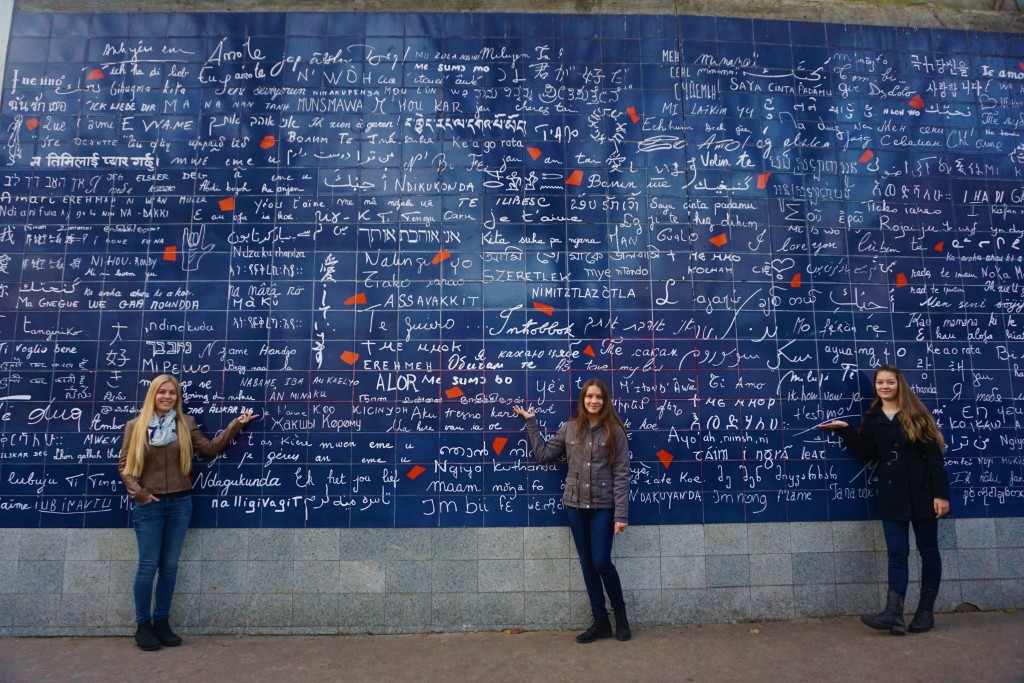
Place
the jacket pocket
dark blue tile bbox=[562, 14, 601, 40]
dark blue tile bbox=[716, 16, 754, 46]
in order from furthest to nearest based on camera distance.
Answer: dark blue tile bbox=[716, 16, 754, 46], dark blue tile bbox=[562, 14, 601, 40], the jacket pocket

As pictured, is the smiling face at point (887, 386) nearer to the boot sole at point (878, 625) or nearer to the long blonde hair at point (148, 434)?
the boot sole at point (878, 625)

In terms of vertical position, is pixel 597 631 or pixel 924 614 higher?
pixel 924 614

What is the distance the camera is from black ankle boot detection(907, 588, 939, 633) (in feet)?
18.1

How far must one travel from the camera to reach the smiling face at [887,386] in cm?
583

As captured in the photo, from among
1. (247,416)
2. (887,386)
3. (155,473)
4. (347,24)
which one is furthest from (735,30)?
(155,473)

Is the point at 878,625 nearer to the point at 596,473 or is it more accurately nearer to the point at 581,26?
the point at 596,473

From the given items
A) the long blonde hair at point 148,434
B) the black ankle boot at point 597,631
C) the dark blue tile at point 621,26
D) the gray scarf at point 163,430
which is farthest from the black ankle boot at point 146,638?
the dark blue tile at point 621,26

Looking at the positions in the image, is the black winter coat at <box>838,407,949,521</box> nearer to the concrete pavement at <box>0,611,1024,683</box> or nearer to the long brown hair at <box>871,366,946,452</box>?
the long brown hair at <box>871,366,946,452</box>

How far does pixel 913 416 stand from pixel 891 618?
1.76m

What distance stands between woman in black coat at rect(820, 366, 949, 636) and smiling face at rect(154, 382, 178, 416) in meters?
6.37

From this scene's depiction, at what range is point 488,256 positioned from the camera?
6273 millimetres

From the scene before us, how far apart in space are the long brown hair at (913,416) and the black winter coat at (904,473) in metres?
0.05

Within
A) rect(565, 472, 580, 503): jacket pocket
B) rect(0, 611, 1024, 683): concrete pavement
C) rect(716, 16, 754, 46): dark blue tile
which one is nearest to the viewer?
rect(0, 611, 1024, 683): concrete pavement

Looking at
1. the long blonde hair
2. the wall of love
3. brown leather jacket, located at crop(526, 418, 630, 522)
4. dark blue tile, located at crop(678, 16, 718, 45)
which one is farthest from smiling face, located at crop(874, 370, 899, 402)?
the long blonde hair
